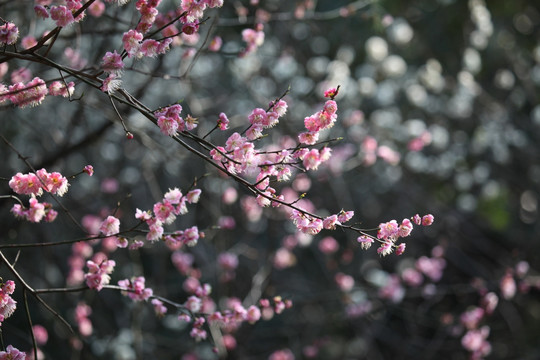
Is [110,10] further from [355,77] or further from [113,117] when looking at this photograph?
[355,77]

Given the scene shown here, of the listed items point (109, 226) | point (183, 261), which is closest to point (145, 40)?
point (109, 226)

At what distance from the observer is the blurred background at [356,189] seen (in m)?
5.21

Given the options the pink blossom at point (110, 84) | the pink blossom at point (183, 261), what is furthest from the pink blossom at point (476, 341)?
the pink blossom at point (110, 84)

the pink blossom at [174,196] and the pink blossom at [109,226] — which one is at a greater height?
the pink blossom at [174,196]

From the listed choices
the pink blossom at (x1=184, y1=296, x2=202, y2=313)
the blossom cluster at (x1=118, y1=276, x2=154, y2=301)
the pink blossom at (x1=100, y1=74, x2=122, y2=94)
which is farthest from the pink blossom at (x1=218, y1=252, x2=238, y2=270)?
the pink blossom at (x1=100, y1=74, x2=122, y2=94)

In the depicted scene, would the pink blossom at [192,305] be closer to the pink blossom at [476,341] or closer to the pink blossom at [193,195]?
the pink blossom at [193,195]

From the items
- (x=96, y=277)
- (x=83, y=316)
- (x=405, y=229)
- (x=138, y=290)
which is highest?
(x=405, y=229)

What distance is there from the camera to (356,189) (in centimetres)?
816

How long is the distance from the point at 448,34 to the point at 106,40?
464cm

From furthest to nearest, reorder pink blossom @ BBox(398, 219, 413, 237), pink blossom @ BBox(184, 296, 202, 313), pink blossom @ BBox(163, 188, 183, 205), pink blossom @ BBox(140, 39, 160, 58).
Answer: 1. pink blossom @ BBox(184, 296, 202, 313)
2. pink blossom @ BBox(163, 188, 183, 205)
3. pink blossom @ BBox(398, 219, 413, 237)
4. pink blossom @ BBox(140, 39, 160, 58)

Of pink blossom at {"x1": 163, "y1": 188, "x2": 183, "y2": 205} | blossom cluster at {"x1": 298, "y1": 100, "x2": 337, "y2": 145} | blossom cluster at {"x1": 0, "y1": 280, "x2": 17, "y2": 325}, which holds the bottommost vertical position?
blossom cluster at {"x1": 0, "y1": 280, "x2": 17, "y2": 325}

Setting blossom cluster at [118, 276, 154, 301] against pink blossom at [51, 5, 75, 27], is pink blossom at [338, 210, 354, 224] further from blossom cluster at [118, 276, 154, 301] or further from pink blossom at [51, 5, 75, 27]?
pink blossom at [51, 5, 75, 27]

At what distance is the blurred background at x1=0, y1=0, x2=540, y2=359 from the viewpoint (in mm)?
5211

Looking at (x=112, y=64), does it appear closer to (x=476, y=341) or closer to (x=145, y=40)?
(x=145, y=40)
